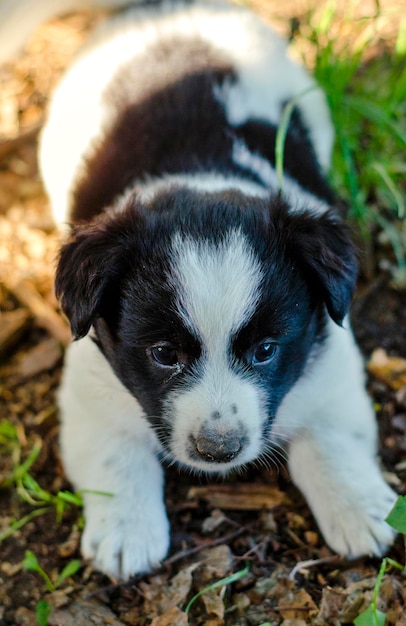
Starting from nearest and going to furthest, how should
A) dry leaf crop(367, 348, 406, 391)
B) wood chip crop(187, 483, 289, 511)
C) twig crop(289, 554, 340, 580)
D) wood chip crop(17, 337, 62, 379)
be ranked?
twig crop(289, 554, 340, 580)
wood chip crop(187, 483, 289, 511)
dry leaf crop(367, 348, 406, 391)
wood chip crop(17, 337, 62, 379)

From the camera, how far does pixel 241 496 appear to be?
3320 mm

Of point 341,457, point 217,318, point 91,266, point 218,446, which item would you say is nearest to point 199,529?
point 341,457

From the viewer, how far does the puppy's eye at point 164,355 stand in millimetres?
2682

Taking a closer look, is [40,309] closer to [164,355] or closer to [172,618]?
[164,355]

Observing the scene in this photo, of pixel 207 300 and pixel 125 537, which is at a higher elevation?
pixel 207 300

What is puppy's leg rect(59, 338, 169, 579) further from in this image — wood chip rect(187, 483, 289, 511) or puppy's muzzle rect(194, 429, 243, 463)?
puppy's muzzle rect(194, 429, 243, 463)

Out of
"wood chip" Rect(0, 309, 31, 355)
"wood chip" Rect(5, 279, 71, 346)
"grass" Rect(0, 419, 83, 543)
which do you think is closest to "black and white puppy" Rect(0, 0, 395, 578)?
"grass" Rect(0, 419, 83, 543)

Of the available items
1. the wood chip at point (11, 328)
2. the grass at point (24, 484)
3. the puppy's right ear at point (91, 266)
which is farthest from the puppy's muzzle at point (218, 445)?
the wood chip at point (11, 328)

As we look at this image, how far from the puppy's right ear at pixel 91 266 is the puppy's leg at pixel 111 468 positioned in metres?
0.49

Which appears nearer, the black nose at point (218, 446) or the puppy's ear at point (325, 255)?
the black nose at point (218, 446)

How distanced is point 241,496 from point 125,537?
52 centimetres

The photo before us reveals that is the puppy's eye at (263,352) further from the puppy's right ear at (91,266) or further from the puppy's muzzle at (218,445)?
the puppy's right ear at (91,266)

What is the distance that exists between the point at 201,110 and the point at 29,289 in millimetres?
1346

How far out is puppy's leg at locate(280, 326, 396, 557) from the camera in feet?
9.98
